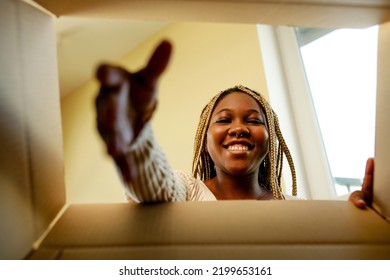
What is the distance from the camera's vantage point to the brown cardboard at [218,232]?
14.9 inches

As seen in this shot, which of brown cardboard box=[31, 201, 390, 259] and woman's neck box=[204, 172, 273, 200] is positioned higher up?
woman's neck box=[204, 172, 273, 200]

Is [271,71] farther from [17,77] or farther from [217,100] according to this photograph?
[17,77]

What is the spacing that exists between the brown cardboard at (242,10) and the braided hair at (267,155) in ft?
1.50

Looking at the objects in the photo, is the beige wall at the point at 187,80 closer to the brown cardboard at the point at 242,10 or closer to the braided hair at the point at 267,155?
the braided hair at the point at 267,155

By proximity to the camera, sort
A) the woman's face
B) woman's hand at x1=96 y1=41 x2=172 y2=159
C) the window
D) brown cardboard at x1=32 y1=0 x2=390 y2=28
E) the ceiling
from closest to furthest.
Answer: woman's hand at x1=96 y1=41 x2=172 y2=159, brown cardboard at x1=32 y1=0 x2=390 y2=28, the woman's face, the window, the ceiling

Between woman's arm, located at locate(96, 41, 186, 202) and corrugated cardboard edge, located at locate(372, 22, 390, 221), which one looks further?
corrugated cardboard edge, located at locate(372, 22, 390, 221)

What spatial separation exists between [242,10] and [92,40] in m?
1.39

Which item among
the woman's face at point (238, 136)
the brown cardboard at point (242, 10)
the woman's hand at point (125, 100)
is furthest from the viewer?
the woman's face at point (238, 136)

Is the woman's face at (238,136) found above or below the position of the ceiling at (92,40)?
below

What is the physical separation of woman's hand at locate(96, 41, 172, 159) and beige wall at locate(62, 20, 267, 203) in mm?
907

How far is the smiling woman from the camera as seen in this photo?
335 mm

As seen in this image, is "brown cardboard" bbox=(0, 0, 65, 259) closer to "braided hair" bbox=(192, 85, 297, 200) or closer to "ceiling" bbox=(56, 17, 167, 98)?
"braided hair" bbox=(192, 85, 297, 200)

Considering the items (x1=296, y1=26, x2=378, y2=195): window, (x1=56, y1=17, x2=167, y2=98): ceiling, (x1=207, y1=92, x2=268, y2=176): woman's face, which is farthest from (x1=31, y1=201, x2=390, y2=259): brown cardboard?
(x1=56, y1=17, x2=167, y2=98): ceiling

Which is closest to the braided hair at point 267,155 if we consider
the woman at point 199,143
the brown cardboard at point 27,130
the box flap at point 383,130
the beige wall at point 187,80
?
the woman at point 199,143
